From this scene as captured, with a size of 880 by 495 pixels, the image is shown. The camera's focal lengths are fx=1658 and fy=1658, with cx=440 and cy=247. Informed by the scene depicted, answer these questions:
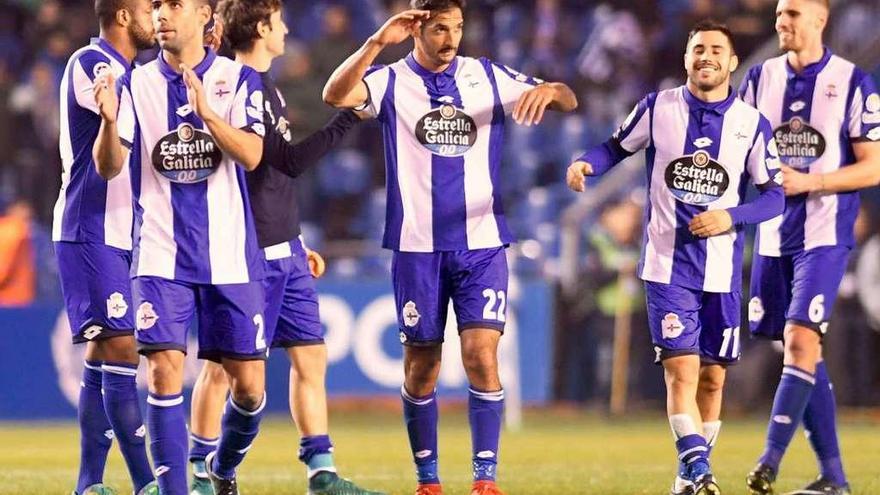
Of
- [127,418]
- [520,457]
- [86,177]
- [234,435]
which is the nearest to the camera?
[127,418]

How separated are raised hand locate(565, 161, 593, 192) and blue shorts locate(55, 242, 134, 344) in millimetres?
2013

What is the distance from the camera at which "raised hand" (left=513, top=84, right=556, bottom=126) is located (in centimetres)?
730

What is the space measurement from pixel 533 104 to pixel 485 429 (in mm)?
1455

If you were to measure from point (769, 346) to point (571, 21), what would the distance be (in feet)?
17.9

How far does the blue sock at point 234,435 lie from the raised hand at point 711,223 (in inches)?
79.5

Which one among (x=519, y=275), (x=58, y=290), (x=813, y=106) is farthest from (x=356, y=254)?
(x=813, y=106)

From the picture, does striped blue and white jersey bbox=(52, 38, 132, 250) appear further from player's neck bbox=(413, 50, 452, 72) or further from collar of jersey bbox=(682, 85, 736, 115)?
collar of jersey bbox=(682, 85, 736, 115)

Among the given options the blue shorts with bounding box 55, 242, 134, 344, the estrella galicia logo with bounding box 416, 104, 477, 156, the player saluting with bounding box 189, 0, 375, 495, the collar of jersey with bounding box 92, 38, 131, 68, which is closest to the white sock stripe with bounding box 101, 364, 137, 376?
the blue shorts with bounding box 55, 242, 134, 344

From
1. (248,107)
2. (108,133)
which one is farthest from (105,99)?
(248,107)

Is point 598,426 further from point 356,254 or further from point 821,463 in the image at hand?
point 821,463

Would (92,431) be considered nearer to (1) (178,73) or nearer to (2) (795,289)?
(1) (178,73)

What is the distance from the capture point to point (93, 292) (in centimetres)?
722

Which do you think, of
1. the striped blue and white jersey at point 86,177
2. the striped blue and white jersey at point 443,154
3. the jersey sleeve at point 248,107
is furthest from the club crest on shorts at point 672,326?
the striped blue and white jersey at point 86,177

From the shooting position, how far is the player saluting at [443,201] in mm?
7387
